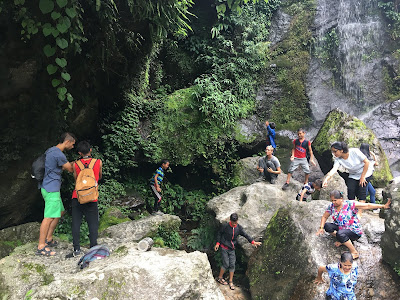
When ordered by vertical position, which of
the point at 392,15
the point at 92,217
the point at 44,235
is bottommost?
the point at 44,235

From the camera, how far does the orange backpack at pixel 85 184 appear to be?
3.82 meters

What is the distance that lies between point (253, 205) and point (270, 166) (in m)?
1.51

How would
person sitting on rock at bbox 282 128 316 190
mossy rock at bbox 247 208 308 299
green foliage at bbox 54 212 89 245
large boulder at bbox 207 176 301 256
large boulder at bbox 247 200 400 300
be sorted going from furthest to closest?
person sitting on rock at bbox 282 128 316 190 < large boulder at bbox 207 176 301 256 < green foliage at bbox 54 212 89 245 < mossy rock at bbox 247 208 308 299 < large boulder at bbox 247 200 400 300

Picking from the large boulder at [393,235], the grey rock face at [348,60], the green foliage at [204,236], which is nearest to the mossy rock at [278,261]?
the large boulder at [393,235]

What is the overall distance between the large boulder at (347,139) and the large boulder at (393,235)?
5148 mm

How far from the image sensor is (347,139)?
9.02 metres

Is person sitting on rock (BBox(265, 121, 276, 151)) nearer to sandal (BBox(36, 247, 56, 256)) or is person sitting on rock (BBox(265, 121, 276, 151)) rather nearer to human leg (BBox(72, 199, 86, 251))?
human leg (BBox(72, 199, 86, 251))

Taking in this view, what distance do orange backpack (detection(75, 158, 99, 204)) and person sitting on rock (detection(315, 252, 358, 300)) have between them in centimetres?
351

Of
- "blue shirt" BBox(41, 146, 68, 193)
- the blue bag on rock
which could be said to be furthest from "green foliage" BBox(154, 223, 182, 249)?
"blue shirt" BBox(41, 146, 68, 193)

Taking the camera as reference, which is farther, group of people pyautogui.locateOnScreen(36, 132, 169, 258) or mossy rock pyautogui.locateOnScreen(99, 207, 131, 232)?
mossy rock pyautogui.locateOnScreen(99, 207, 131, 232)

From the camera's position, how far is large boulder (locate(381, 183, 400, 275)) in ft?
12.5

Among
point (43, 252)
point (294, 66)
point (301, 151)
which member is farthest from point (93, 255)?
point (294, 66)

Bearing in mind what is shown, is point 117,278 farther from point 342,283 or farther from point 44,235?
point 342,283

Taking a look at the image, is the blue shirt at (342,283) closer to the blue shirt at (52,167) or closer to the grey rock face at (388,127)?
the blue shirt at (52,167)
